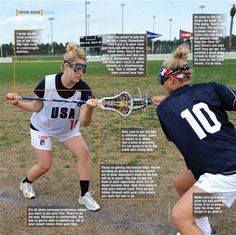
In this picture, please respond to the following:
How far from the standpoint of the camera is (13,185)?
4.74 meters

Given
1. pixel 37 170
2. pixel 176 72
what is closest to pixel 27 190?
pixel 37 170

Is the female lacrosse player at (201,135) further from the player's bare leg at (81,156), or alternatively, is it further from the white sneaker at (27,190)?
the white sneaker at (27,190)

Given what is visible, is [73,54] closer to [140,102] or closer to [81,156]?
[140,102]

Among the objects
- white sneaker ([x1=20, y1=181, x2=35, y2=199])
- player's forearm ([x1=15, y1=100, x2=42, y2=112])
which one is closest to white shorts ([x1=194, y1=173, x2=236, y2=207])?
player's forearm ([x1=15, y1=100, x2=42, y2=112])

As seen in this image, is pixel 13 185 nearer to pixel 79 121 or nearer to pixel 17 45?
pixel 79 121

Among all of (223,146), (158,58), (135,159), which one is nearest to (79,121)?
(135,159)

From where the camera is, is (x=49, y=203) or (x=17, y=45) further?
(x=17, y=45)

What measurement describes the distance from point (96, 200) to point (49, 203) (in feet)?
1.84

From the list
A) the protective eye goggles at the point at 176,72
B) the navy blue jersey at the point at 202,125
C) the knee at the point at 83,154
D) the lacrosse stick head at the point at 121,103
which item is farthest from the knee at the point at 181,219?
the lacrosse stick head at the point at 121,103

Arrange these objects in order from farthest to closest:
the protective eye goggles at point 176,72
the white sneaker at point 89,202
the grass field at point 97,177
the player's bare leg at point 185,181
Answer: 1. the white sneaker at point 89,202
2. the grass field at point 97,177
3. the player's bare leg at point 185,181
4. the protective eye goggles at point 176,72

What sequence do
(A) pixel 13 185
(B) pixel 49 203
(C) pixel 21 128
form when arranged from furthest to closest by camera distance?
(C) pixel 21 128 < (A) pixel 13 185 < (B) pixel 49 203

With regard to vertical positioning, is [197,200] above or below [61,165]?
above

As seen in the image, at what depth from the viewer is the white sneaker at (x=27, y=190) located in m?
4.32

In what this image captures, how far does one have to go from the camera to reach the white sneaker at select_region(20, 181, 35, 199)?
4324mm
